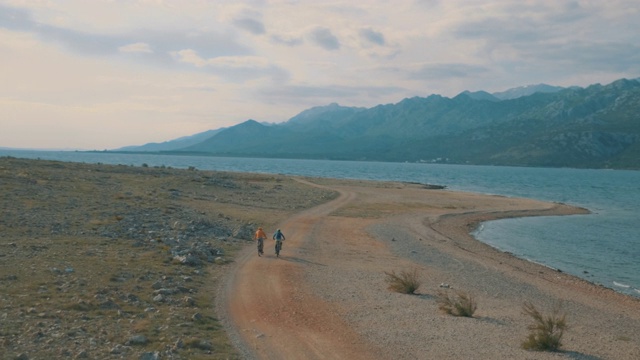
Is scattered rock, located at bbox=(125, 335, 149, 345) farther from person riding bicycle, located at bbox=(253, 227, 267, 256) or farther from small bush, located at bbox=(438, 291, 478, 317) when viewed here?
person riding bicycle, located at bbox=(253, 227, 267, 256)

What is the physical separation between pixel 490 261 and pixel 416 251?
5088 mm

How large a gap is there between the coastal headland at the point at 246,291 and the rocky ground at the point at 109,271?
0.28ft

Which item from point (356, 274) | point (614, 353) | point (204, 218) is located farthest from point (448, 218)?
point (614, 353)

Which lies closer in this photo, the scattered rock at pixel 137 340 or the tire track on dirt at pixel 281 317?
the scattered rock at pixel 137 340

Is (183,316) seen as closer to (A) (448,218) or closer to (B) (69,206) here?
(B) (69,206)

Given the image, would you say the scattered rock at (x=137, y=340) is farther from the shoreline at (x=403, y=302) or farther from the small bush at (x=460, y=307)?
the small bush at (x=460, y=307)

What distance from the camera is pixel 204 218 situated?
44156mm

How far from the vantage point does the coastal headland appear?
16375 mm

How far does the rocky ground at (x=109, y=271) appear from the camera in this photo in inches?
606

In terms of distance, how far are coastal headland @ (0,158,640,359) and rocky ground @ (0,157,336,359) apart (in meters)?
0.08

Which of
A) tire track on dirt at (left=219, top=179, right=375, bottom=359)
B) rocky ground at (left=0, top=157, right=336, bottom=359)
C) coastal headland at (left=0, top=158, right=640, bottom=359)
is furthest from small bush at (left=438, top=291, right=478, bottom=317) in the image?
rocky ground at (left=0, top=157, right=336, bottom=359)

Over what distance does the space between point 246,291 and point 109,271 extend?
5827mm

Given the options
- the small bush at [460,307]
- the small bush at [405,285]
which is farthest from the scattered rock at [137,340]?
the small bush at [405,285]

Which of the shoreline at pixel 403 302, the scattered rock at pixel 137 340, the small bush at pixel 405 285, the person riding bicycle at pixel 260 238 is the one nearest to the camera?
the scattered rock at pixel 137 340
